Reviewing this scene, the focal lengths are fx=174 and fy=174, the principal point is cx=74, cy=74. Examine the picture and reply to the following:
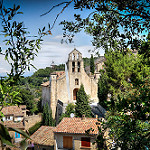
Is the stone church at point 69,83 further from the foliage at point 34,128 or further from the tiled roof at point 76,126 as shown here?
the tiled roof at point 76,126

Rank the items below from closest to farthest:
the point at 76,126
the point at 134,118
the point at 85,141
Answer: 1. the point at 134,118
2. the point at 85,141
3. the point at 76,126

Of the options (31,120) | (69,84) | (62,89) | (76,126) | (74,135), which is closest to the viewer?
(74,135)

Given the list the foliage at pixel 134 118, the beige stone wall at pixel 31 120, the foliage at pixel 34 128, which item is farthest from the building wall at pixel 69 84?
the foliage at pixel 134 118

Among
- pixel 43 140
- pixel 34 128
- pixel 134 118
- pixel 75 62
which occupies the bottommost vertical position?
pixel 34 128

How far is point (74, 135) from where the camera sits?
14172 mm

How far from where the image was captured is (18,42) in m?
2.51

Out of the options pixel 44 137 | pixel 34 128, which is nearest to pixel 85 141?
pixel 44 137

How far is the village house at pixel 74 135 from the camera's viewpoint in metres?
13.6

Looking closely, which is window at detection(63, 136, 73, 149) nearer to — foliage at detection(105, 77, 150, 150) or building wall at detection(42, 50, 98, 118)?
foliage at detection(105, 77, 150, 150)

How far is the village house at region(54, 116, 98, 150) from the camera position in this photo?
44.8 ft

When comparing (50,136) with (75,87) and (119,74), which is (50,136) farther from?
(75,87)

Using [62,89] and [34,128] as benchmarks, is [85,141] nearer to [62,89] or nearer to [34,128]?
[62,89]

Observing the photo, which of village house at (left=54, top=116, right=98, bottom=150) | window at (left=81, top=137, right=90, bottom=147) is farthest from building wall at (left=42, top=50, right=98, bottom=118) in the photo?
window at (left=81, top=137, right=90, bottom=147)

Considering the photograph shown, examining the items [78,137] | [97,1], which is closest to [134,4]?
[97,1]
